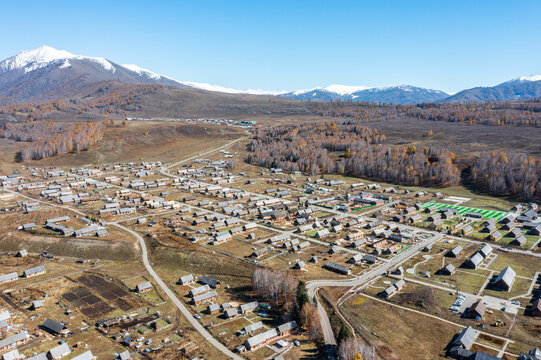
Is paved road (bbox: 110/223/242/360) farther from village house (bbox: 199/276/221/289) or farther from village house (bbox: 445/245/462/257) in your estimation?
village house (bbox: 445/245/462/257)

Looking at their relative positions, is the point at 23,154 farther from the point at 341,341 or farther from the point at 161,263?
the point at 341,341

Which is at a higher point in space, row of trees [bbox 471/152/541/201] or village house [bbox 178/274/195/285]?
row of trees [bbox 471/152/541/201]

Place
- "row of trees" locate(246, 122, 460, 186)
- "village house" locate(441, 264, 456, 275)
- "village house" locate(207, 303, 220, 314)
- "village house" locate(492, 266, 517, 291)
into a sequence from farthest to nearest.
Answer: "row of trees" locate(246, 122, 460, 186)
"village house" locate(441, 264, 456, 275)
"village house" locate(492, 266, 517, 291)
"village house" locate(207, 303, 220, 314)

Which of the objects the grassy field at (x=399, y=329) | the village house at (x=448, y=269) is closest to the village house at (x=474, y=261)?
the village house at (x=448, y=269)

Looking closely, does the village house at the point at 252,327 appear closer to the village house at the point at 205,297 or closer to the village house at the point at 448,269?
the village house at the point at 205,297

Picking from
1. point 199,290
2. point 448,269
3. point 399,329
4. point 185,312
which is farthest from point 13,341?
point 448,269

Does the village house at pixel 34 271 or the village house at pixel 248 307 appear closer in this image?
the village house at pixel 248 307

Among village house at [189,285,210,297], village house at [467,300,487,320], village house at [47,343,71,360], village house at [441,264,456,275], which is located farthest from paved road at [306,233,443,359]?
village house at [47,343,71,360]

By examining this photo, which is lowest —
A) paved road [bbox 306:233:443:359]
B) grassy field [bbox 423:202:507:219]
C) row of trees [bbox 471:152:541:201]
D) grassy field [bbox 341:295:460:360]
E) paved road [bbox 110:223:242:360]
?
paved road [bbox 110:223:242:360]

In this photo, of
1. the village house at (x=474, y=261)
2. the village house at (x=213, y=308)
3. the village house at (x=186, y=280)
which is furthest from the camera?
the village house at (x=474, y=261)
